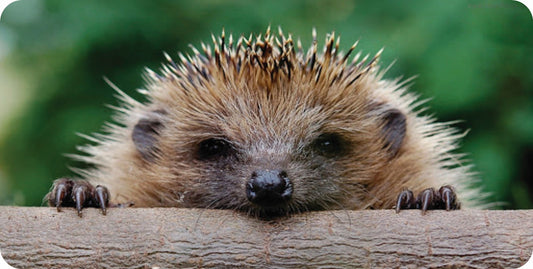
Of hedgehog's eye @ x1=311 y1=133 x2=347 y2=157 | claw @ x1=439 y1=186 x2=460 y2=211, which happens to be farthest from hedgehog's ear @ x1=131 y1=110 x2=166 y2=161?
claw @ x1=439 y1=186 x2=460 y2=211

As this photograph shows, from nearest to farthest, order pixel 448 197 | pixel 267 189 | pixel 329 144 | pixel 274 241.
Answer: pixel 274 241 < pixel 267 189 < pixel 448 197 < pixel 329 144

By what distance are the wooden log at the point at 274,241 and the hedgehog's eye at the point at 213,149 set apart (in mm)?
606

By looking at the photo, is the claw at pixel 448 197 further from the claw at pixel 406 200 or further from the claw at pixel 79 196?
the claw at pixel 79 196

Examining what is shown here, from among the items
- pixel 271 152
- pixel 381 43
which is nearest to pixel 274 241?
pixel 271 152

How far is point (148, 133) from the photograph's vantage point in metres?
3.51

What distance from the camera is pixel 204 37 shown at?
4094 millimetres

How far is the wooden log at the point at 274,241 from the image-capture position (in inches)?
91.4

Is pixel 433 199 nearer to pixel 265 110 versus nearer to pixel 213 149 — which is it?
pixel 265 110

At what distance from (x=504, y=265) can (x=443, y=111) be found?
67.2 inches

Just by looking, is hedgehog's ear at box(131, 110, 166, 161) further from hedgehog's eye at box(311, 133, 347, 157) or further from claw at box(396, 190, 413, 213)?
claw at box(396, 190, 413, 213)

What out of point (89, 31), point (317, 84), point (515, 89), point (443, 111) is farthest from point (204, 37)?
point (515, 89)

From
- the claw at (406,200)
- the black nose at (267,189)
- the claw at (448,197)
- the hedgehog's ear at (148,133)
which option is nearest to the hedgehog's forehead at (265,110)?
the hedgehog's ear at (148,133)

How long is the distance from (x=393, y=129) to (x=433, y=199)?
787 mm

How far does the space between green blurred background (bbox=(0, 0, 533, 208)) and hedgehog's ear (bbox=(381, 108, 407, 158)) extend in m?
0.40
